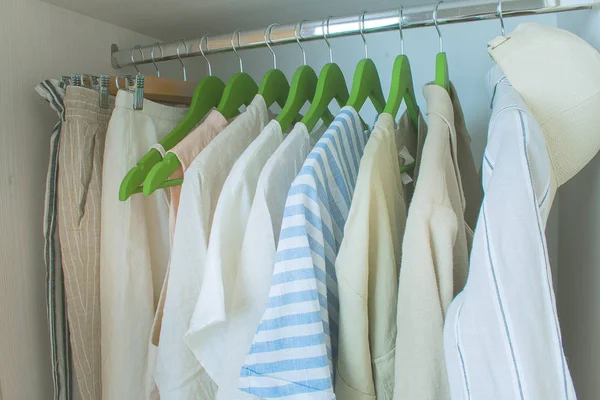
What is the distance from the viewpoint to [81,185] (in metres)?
0.65

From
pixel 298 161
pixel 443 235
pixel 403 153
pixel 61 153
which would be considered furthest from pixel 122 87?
pixel 443 235

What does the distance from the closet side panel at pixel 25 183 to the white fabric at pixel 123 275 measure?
135 millimetres

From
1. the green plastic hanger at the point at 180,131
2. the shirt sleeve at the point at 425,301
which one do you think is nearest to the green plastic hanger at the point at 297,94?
the green plastic hanger at the point at 180,131

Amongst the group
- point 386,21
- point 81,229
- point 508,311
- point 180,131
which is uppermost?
point 386,21

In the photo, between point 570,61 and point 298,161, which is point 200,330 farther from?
point 570,61

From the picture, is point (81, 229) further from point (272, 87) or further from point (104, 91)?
point (272, 87)

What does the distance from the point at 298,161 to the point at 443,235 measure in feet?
0.73

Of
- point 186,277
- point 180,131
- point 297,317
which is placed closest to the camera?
point 297,317

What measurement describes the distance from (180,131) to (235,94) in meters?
0.10

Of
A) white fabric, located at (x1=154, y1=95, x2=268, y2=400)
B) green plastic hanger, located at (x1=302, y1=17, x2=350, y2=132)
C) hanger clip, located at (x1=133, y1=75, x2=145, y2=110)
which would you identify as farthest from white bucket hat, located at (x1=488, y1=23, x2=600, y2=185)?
hanger clip, located at (x1=133, y1=75, x2=145, y2=110)

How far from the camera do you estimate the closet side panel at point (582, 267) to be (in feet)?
1.80

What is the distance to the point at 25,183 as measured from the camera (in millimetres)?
694

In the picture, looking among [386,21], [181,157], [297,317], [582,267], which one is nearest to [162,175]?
[181,157]

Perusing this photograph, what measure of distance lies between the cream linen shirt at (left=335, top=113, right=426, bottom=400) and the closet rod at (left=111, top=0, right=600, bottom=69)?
0.24 metres
